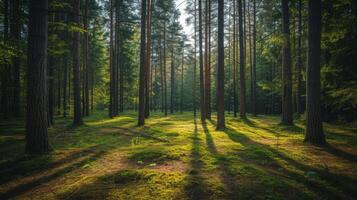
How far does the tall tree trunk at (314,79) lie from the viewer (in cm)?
830

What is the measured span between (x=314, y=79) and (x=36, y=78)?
1001cm

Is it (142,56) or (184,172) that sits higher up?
(142,56)

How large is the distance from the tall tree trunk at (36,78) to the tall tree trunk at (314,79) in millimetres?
9713

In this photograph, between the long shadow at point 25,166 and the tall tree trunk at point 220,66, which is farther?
the tall tree trunk at point 220,66

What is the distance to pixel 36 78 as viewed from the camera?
695 centimetres

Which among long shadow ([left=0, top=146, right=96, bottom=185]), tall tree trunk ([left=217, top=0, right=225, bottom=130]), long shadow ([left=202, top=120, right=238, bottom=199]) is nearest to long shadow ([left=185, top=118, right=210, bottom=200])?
long shadow ([left=202, top=120, right=238, bottom=199])

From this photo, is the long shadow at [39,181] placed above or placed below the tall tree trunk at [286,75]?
below

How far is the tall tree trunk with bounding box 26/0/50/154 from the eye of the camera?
691cm

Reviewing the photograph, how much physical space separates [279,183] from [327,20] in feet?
32.0

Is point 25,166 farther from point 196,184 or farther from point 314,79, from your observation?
point 314,79

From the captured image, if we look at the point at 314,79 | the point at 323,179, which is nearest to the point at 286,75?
the point at 314,79

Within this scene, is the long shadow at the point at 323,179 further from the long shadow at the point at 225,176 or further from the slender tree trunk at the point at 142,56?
the slender tree trunk at the point at 142,56

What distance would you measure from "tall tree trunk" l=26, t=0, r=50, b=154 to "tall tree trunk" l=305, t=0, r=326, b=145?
9.71 meters

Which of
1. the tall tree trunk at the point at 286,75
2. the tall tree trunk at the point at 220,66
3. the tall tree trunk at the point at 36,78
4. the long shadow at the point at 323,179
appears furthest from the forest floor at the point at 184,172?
the tall tree trunk at the point at 286,75
